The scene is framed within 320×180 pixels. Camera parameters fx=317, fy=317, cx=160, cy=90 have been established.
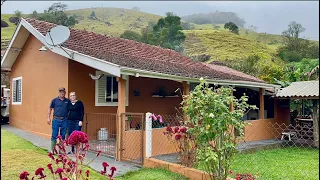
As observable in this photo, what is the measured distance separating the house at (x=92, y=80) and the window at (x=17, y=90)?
0.08ft

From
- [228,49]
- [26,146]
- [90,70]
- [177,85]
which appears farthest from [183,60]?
[228,49]

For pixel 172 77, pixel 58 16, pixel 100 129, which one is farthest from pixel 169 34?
pixel 172 77

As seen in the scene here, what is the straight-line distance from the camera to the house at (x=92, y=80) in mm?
9820

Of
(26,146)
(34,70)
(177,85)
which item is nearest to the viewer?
(26,146)

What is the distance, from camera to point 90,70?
11.3m

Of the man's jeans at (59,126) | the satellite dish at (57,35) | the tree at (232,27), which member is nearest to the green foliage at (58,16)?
the satellite dish at (57,35)

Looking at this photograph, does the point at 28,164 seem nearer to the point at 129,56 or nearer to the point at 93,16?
the point at 129,56

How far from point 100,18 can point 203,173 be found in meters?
48.9

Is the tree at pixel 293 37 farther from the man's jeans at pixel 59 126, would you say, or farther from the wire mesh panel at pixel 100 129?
the man's jeans at pixel 59 126

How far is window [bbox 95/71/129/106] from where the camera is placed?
1152 cm

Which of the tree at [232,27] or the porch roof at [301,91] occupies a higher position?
the tree at [232,27]

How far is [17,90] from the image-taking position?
1509 cm

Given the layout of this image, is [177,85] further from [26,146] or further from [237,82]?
[26,146]

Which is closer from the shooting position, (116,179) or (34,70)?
(116,179)
